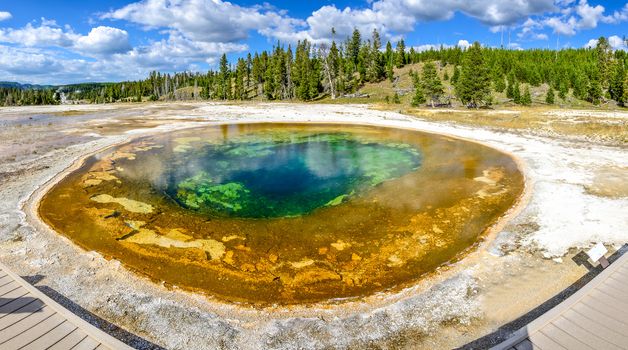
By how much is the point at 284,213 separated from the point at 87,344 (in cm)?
811

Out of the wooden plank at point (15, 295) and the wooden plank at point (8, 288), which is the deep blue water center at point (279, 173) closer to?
the wooden plank at point (8, 288)

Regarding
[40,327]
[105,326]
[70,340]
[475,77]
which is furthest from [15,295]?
[475,77]

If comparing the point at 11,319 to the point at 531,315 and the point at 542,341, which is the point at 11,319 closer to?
the point at 542,341

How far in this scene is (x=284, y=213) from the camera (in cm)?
1259

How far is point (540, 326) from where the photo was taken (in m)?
4.87

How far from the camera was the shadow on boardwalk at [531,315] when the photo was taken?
574cm

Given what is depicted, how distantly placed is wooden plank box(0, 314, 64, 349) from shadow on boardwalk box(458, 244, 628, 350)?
20.8 ft

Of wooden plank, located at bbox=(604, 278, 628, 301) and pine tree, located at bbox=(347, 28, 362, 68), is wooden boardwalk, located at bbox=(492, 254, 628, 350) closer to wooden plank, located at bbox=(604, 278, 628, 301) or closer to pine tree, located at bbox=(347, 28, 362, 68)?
wooden plank, located at bbox=(604, 278, 628, 301)

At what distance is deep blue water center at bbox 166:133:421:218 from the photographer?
13641 millimetres

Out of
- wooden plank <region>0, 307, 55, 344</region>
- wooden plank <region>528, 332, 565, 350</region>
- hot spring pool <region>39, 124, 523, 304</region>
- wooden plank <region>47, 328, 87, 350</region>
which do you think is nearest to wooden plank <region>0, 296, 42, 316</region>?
wooden plank <region>0, 307, 55, 344</region>

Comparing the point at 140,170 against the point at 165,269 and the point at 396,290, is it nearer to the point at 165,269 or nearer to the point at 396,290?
the point at 165,269

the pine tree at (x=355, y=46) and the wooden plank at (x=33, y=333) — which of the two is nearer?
the wooden plank at (x=33, y=333)

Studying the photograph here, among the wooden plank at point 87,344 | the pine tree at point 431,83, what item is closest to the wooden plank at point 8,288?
the wooden plank at point 87,344

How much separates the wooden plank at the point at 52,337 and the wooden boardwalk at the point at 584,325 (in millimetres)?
6006
